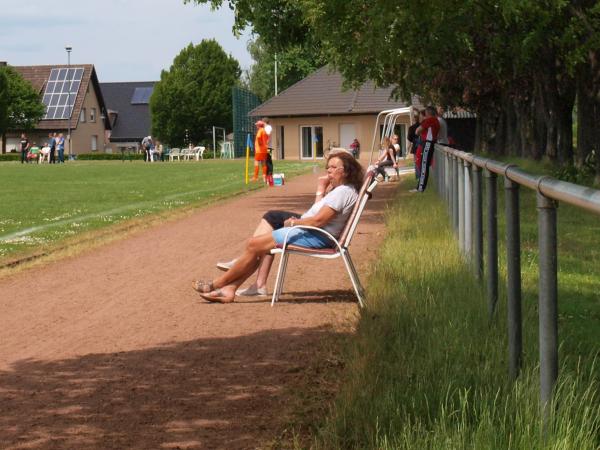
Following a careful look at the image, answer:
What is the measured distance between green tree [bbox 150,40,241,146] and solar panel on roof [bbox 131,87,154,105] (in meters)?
30.7

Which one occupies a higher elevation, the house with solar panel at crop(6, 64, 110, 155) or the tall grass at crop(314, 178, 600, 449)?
the house with solar panel at crop(6, 64, 110, 155)

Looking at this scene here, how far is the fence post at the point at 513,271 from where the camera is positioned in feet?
18.1

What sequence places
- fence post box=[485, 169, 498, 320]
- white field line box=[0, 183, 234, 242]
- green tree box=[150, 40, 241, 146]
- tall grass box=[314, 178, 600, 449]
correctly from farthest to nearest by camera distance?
1. green tree box=[150, 40, 241, 146]
2. white field line box=[0, 183, 234, 242]
3. fence post box=[485, 169, 498, 320]
4. tall grass box=[314, 178, 600, 449]

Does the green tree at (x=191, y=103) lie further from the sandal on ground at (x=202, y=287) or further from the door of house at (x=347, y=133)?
the sandal on ground at (x=202, y=287)

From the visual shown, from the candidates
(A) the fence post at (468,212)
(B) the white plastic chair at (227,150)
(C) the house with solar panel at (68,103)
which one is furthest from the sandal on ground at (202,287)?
(C) the house with solar panel at (68,103)

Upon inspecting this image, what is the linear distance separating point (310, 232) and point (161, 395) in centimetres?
369

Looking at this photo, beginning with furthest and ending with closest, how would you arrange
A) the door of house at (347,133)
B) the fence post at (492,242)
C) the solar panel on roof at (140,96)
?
the solar panel on roof at (140,96) → the door of house at (347,133) → the fence post at (492,242)

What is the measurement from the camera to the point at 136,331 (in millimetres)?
8945

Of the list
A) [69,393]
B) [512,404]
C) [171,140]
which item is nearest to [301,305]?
[69,393]

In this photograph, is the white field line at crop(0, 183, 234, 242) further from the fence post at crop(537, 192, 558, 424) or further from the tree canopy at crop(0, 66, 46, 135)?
the tree canopy at crop(0, 66, 46, 135)

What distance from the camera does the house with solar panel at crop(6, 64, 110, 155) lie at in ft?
369

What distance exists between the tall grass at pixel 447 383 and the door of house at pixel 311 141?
3021 inches

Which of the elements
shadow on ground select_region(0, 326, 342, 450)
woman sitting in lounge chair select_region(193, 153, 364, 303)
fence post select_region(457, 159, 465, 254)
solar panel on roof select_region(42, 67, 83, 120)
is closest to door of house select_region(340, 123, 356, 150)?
solar panel on roof select_region(42, 67, 83, 120)

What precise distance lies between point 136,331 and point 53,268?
4645 mm
